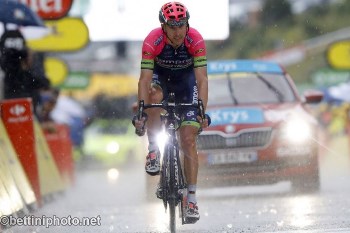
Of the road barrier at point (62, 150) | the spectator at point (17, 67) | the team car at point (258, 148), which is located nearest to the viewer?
the team car at point (258, 148)

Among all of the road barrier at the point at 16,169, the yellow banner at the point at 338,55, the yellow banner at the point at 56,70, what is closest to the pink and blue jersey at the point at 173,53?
the road barrier at the point at 16,169

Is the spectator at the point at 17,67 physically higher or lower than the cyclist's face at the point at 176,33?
lower

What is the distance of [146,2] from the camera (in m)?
35.8

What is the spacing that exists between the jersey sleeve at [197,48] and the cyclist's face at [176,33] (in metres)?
0.13

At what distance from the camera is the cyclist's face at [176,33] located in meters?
10.9

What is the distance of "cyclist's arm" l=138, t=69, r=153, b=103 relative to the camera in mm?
10977

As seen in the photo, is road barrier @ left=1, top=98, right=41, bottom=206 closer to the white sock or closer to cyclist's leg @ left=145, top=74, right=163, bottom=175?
cyclist's leg @ left=145, top=74, right=163, bottom=175

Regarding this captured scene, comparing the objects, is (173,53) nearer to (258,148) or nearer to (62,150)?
(258,148)

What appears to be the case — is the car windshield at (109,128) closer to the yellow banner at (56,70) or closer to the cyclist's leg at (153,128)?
the yellow banner at (56,70)

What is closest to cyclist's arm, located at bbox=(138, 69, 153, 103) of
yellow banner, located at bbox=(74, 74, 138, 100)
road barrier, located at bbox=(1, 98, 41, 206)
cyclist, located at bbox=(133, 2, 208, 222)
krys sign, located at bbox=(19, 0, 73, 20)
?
cyclist, located at bbox=(133, 2, 208, 222)

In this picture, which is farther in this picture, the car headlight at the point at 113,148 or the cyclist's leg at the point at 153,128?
the car headlight at the point at 113,148

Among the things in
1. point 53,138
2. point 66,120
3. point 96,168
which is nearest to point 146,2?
point 66,120

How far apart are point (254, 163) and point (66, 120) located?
15470mm

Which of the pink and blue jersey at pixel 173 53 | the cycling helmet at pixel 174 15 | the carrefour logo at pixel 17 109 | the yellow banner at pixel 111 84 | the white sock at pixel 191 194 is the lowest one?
the yellow banner at pixel 111 84
